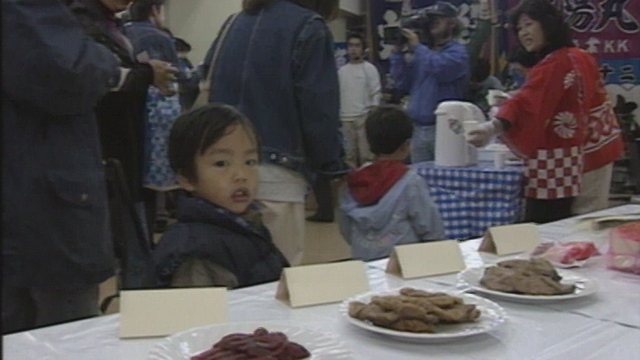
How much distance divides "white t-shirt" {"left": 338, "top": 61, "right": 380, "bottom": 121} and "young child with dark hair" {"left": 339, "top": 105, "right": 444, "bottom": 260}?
11.4 feet

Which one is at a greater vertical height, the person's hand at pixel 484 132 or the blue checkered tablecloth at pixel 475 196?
the person's hand at pixel 484 132

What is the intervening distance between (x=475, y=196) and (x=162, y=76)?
1.42m

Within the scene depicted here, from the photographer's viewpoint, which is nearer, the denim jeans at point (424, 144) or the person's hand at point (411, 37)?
the denim jeans at point (424, 144)

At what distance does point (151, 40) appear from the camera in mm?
2797

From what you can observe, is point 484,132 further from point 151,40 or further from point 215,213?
point 215,213

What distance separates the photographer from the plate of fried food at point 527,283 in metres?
1.01

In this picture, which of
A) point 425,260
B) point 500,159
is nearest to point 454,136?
point 500,159

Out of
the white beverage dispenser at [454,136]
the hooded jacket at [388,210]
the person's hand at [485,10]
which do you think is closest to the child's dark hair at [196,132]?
the hooded jacket at [388,210]

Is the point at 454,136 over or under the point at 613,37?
under

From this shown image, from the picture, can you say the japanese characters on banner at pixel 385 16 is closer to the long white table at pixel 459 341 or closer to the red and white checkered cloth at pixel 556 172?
the red and white checkered cloth at pixel 556 172

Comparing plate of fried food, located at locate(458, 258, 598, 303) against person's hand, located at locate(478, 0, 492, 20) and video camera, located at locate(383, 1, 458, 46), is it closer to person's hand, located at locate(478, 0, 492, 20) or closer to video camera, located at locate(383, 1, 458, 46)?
video camera, located at locate(383, 1, 458, 46)

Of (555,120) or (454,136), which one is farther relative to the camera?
(454,136)

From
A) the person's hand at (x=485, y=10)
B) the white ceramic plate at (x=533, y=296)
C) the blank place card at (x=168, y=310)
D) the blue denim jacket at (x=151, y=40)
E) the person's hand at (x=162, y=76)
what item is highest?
the person's hand at (x=485, y=10)

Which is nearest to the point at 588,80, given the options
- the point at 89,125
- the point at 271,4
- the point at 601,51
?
the point at 271,4
